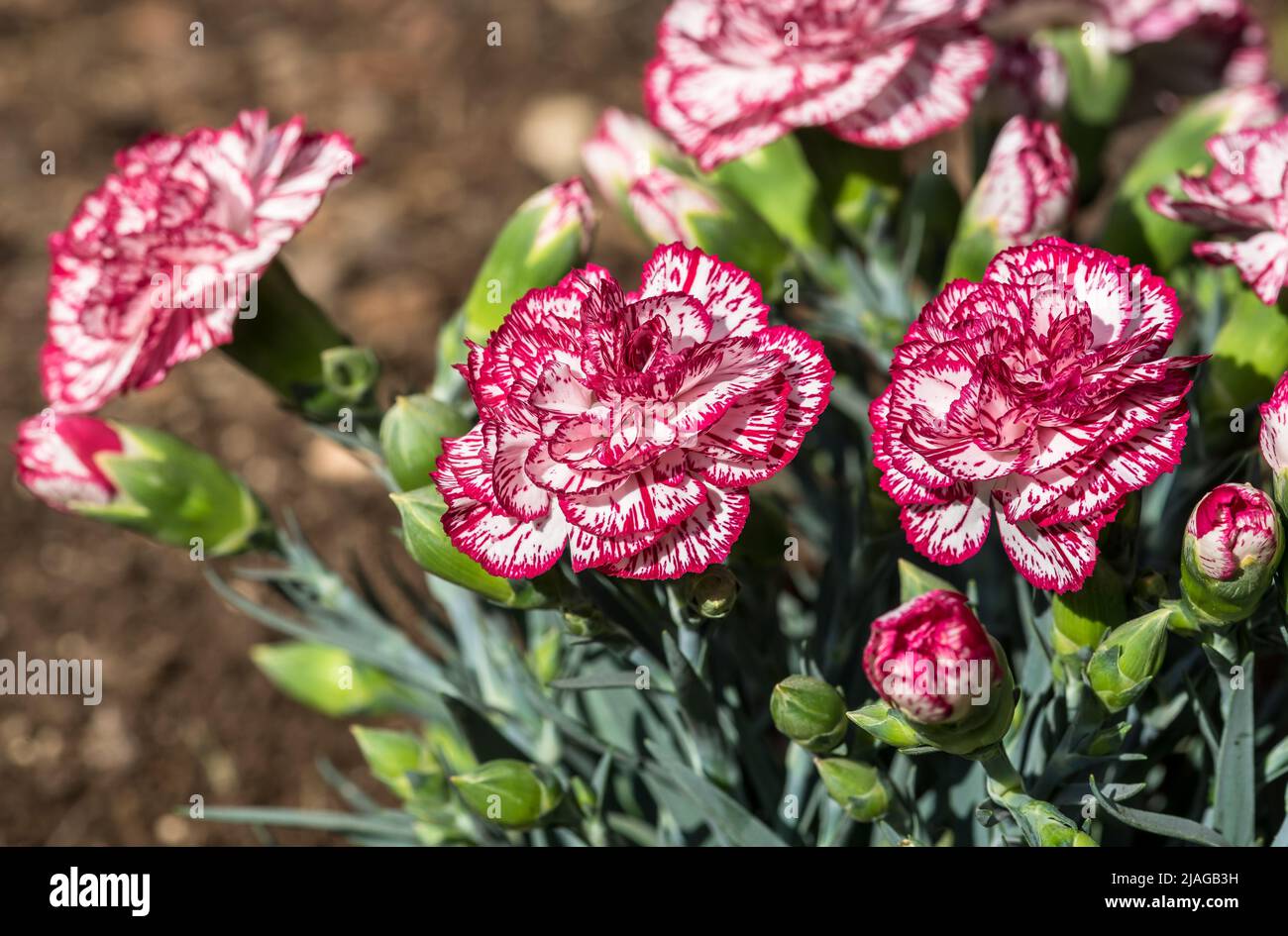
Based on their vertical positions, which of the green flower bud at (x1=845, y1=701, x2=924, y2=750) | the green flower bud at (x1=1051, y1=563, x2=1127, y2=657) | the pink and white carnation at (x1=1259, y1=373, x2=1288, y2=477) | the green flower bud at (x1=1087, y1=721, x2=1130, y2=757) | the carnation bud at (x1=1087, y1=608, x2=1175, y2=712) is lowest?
the green flower bud at (x1=1087, y1=721, x2=1130, y2=757)

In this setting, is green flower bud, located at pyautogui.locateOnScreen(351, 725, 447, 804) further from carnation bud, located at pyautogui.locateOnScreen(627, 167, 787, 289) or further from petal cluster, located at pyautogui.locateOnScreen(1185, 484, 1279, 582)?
petal cluster, located at pyautogui.locateOnScreen(1185, 484, 1279, 582)

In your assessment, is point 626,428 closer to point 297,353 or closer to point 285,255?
point 297,353

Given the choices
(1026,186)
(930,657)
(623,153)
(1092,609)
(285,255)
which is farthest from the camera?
Answer: (285,255)

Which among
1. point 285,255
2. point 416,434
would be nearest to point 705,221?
point 416,434

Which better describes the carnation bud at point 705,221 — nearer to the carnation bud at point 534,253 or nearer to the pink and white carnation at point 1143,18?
the carnation bud at point 534,253

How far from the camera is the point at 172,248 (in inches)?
30.3

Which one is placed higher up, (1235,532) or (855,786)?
(1235,532)

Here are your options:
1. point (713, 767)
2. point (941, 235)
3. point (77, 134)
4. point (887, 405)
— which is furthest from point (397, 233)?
point (887, 405)

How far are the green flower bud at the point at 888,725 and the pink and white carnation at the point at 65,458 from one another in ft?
1.66


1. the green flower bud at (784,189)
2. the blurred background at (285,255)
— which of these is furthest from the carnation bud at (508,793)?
the blurred background at (285,255)

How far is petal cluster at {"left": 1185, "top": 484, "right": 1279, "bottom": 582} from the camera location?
0.58m

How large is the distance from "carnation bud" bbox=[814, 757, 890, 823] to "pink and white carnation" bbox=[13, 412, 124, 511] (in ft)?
1.60

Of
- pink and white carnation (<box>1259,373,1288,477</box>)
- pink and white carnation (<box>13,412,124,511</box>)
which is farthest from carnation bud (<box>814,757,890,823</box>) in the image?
pink and white carnation (<box>13,412,124,511</box>)

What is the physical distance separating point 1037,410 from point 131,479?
1.87 feet
